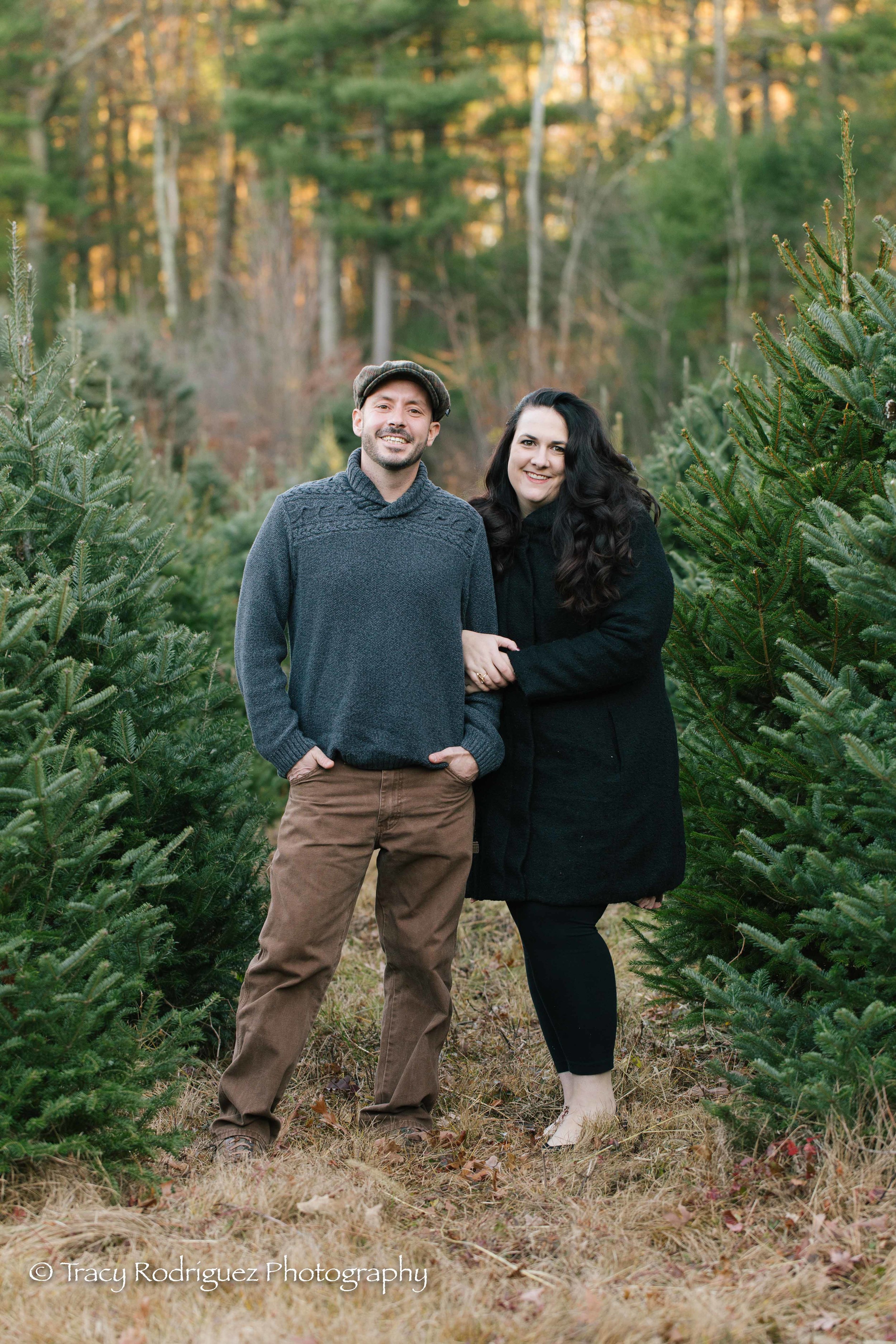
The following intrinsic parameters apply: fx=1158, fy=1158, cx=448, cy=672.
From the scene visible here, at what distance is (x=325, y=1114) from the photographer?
389 cm

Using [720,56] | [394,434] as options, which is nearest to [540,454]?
[394,434]

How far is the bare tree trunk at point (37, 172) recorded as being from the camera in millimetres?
26969

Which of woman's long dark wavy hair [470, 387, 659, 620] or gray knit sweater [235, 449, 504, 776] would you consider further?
woman's long dark wavy hair [470, 387, 659, 620]

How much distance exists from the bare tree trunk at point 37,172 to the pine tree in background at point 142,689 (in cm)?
2567

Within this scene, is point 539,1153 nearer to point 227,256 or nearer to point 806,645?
point 806,645

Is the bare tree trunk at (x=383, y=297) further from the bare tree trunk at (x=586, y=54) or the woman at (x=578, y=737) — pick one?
the woman at (x=578, y=737)

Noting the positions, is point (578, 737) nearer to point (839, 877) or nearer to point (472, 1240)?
point (839, 877)

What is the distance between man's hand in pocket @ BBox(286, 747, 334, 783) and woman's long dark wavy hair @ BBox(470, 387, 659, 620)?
0.90 m

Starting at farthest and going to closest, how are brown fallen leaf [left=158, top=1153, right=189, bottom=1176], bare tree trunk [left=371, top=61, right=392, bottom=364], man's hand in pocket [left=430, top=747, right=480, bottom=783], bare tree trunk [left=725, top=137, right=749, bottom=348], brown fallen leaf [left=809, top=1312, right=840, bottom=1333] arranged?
bare tree trunk [left=371, top=61, right=392, bottom=364] → bare tree trunk [left=725, top=137, right=749, bottom=348] → man's hand in pocket [left=430, top=747, right=480, bottom=783] → brown fallen leaf [left=158, top=1153, right=189, bottom=1176] → brown fallen leaf [left=809, top=1312, right=840, bottom=1333]

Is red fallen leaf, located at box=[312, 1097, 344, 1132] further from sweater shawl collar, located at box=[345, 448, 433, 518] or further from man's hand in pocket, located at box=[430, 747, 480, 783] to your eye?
sweater shawl collar, located at box=[345, 448, 433, 518]

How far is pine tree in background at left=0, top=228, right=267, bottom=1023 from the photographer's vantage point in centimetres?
380

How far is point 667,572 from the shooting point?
12.4 ft

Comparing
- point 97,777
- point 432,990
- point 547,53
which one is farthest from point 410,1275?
point 547,53

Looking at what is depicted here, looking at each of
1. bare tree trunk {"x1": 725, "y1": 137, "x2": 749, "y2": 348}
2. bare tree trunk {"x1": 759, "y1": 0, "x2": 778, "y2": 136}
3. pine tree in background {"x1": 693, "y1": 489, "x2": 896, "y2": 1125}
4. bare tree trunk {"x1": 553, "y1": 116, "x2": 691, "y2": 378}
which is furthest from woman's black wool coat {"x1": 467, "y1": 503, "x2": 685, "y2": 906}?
bare tree trunk {"x1": 759, "y1": 0, "x2": 778, "y2": 136}
